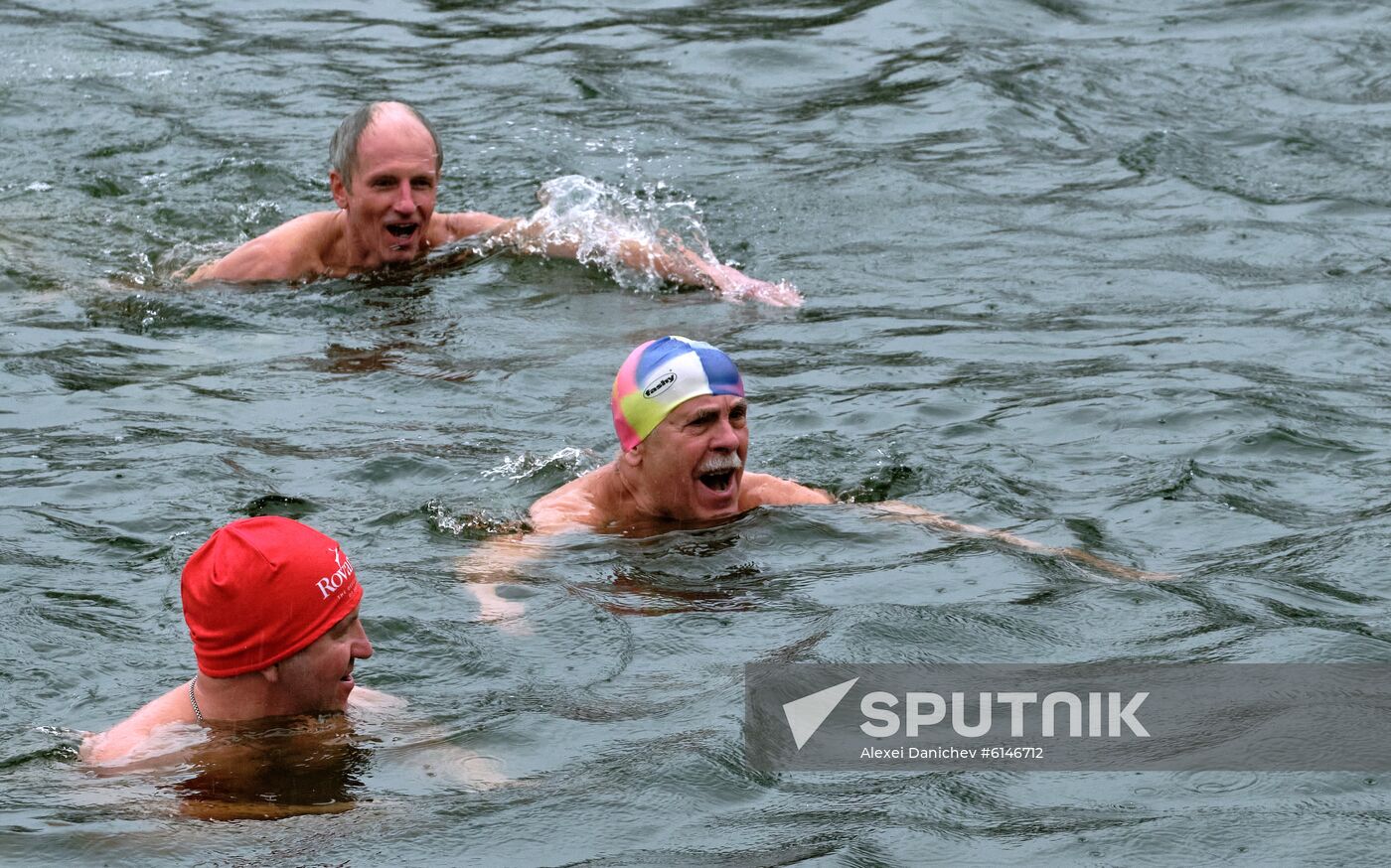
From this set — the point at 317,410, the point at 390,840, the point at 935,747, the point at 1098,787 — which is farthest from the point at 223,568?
the point at 317,410

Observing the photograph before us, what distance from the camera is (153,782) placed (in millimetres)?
6578

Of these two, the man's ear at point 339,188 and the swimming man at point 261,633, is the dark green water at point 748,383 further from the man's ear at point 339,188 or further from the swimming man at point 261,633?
the man's ear at point 339,188

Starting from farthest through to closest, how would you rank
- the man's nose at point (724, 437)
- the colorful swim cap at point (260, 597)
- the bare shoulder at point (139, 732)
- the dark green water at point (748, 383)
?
1. the man's nose at point (724, 437)
2. the bare shoulder at point (139, 732)
3. the colorful swim cap at point (260, 597)
4. the dark green water at point (748, 383)

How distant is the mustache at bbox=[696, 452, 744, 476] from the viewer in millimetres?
9242

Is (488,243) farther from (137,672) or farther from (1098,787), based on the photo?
(1098,787)

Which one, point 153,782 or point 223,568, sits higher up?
point 223,568

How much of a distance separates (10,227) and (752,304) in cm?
536

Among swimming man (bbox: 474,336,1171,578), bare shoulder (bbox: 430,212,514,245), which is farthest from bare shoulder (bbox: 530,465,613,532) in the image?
bare shoulder (bbox: 430,212,514,245)

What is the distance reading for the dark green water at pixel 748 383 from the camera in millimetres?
6398

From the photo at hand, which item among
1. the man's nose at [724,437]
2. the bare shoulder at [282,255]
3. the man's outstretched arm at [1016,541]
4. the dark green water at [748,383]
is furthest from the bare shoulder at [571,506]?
the bare shoulder at [282,255]

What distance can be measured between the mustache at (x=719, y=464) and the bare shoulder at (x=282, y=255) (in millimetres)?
5015

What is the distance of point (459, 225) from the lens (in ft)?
46.0

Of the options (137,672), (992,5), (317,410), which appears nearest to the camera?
(137,672)

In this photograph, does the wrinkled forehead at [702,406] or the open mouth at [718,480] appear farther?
the open mouth at [718,480]
